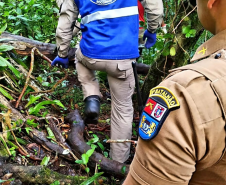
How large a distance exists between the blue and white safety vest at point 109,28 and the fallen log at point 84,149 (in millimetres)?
906

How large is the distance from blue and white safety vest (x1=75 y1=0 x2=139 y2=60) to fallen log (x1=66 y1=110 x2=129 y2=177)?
2.97 feet

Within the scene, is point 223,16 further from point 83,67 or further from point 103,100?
point 103,100

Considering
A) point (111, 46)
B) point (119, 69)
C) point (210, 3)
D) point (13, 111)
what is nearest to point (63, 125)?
point (13, 111)

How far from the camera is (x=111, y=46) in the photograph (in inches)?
113

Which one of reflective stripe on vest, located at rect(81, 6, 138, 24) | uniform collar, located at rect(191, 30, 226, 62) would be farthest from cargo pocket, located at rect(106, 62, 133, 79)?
uniform collar, located at rect(191, 30, 226, 62)

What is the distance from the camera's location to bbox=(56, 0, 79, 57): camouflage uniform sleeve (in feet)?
10.1

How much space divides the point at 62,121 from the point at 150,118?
8.78ft

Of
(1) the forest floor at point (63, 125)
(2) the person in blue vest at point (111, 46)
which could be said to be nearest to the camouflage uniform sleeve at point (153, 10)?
(2) the person in blue vest at point (111, 46)

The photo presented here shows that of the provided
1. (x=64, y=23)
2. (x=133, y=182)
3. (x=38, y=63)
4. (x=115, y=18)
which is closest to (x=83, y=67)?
(x=64, y=23)

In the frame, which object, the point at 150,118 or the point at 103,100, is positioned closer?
the point at 150,118

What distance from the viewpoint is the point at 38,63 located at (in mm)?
4508

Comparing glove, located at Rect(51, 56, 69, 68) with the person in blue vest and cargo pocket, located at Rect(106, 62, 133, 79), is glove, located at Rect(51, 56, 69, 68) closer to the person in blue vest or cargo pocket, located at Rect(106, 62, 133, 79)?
the person in blue vest

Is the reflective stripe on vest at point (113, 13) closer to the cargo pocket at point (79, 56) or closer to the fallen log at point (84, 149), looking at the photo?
the cargo pocket at point (79, 56)

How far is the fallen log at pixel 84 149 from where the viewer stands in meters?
2.74
